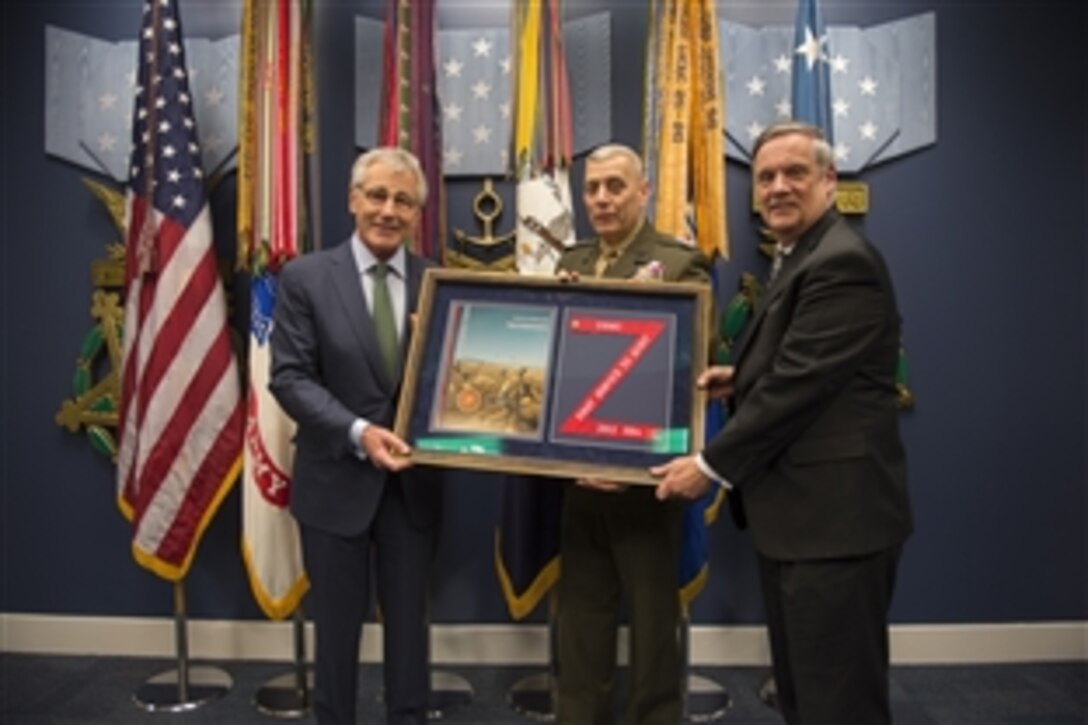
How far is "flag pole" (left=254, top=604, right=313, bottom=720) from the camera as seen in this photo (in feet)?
9.06

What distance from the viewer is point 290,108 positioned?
271 cm

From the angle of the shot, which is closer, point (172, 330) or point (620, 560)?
point (620, 560)

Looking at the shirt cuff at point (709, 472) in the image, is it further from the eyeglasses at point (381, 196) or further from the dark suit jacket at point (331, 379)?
the eyeglasses at point (381, 196)

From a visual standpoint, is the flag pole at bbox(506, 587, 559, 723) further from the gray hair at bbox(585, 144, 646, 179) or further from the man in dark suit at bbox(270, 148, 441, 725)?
the gray hair at bbox(585, 144, 646, 179)

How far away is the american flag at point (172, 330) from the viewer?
2.73 m

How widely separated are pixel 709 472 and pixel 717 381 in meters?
0.23

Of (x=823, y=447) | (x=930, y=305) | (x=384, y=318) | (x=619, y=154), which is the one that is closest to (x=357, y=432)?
(x=384, y=318)

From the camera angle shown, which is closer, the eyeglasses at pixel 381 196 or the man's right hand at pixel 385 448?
the man's right hand at pixel 385 448

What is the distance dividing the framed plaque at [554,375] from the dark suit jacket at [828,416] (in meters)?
0.22

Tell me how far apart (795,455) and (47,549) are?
2968mm

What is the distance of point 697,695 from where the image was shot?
2873 millimetres

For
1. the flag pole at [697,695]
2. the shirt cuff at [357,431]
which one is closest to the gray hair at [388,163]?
the shirt cuff at [357,431]

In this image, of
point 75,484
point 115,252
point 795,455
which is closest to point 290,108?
point 115,252

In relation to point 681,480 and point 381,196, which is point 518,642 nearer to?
point 681,480
